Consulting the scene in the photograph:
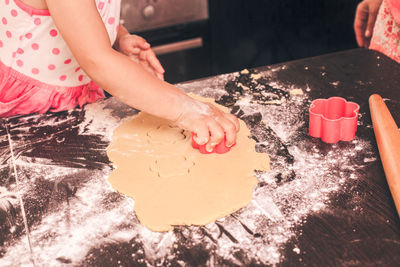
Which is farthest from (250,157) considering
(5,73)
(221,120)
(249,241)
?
(5,73)

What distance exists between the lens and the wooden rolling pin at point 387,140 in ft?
2.46

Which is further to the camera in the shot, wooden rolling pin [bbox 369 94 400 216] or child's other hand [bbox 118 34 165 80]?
child's other hand [bbox 118 34 165 80]

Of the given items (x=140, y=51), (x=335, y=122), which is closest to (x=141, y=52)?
(x=140, y=51)

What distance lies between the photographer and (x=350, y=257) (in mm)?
648

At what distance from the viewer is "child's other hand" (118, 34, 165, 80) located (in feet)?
3.98

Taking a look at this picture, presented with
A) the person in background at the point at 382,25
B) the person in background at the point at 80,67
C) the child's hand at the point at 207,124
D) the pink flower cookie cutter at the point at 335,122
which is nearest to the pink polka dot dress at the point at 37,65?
the person in background at the point at 80,67

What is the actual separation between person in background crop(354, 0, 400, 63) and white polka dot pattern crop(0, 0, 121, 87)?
86 cm

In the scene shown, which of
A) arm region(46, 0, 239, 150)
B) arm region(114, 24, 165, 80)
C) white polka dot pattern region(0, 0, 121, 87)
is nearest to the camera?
arm region(46, 0, 239, 150)

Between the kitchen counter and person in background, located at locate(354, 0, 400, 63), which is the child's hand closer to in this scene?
the kitchen counter

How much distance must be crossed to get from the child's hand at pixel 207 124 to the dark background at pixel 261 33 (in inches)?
58.6

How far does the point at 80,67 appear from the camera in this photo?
112cm

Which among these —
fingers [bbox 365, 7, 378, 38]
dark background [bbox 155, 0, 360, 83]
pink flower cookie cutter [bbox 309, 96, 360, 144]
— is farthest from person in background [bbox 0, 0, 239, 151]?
dark background [bbox 155, 0, 360, 83]

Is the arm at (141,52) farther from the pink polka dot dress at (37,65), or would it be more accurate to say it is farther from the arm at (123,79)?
the arm at (123,79)

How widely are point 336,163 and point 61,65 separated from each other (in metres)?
0.78
